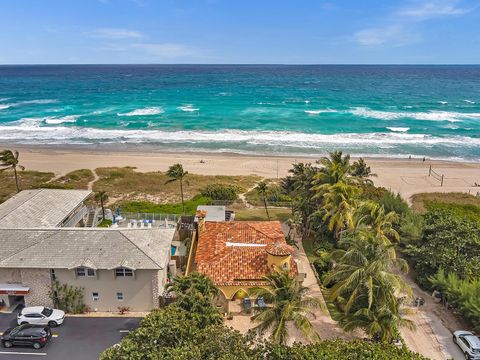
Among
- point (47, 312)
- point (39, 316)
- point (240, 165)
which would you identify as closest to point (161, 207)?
point (47, 312)

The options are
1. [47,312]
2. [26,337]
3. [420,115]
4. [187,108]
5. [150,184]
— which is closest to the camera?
[26,337]

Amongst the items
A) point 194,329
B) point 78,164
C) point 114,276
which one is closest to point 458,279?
point 194,329

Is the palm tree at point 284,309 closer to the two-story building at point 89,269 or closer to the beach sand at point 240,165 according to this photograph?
the two-story building at point 89,269

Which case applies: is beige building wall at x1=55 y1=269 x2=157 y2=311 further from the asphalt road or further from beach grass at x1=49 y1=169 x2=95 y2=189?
beach grass at x1=49 y1=169 x2=95 y2=189

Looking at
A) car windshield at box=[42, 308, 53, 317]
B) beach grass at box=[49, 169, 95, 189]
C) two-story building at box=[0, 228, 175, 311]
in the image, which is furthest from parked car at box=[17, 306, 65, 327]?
beach grass at box=[49, 169, 95, 189]

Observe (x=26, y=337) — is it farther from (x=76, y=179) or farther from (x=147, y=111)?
(x=147, y=111)

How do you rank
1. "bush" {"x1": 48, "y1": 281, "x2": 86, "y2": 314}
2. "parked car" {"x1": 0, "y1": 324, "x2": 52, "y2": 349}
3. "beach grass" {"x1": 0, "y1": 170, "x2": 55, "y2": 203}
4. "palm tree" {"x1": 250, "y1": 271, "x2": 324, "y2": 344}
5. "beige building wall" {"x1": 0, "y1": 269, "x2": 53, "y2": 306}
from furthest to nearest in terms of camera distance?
"beach grass" {"x1": 0, "y1": 170, "x2": 55, "y2": 203}
"bush" {"x1": 48, "y1": 281, "x2": 86, "y2": 314}
"beige building wall" {"x1": 0, "y1": 269, "x2": 53, "y2": 306}
"parked car" {"x1": 0, "y1": 324, "x2": 52, "y2": 349}
"palm tree" {"x1": 250, "y1": 271, "x2": 324, "y2": 344}
